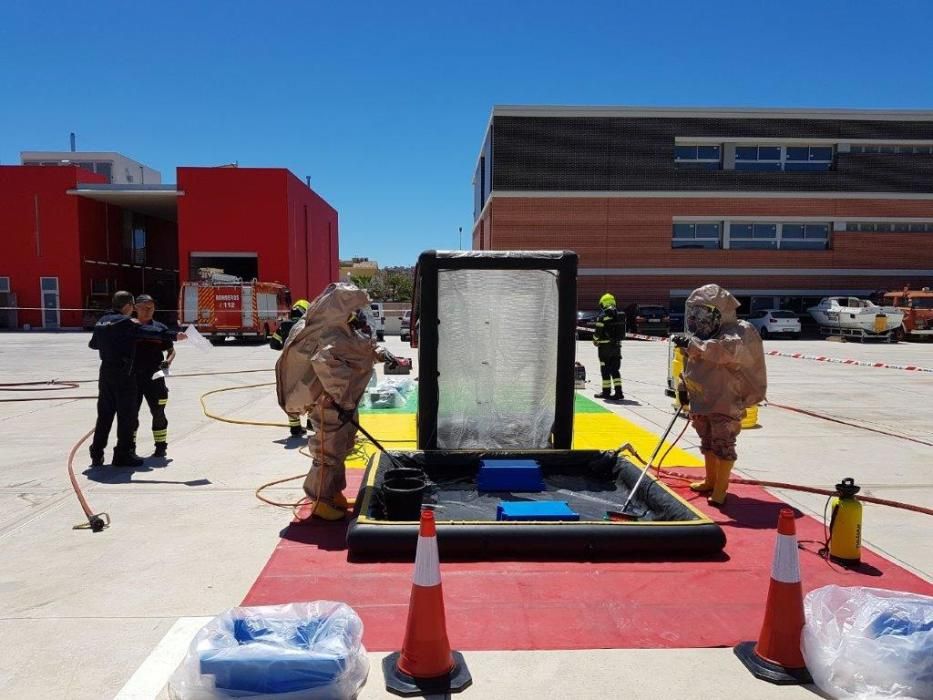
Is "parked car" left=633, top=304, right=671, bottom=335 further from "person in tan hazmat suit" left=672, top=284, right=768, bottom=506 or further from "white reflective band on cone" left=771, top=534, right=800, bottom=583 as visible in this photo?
"white reflective band on cone" left=771, top=534, right=800, bottom=583

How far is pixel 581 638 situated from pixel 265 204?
32012 mm

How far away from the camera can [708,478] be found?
613 cm

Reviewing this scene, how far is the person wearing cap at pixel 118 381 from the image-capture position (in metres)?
6.94

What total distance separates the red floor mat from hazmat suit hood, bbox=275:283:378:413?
1113 mm

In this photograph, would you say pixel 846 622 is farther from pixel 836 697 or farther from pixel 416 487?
pixel 416 487

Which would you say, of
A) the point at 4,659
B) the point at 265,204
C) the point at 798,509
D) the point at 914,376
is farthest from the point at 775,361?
the point at 265,204

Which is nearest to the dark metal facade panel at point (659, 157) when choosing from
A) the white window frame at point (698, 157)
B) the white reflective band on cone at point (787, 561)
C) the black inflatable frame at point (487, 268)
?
the white window frame at point (698, 157)

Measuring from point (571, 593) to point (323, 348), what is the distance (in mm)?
2639

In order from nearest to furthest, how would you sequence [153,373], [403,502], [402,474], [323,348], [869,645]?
[869,645]
[403,502]
[323,348]
[402,474]
[153,373]

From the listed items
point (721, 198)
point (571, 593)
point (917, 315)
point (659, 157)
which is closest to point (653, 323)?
point (721, 198)

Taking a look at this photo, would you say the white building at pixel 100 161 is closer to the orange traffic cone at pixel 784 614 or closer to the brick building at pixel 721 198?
the brick building at pixel 721 198

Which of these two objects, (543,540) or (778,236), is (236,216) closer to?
(778,236)

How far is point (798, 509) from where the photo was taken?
19.0 ft

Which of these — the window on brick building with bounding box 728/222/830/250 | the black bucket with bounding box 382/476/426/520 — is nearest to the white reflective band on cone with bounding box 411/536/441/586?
the black bucket with bounding box 382/476/426/520
